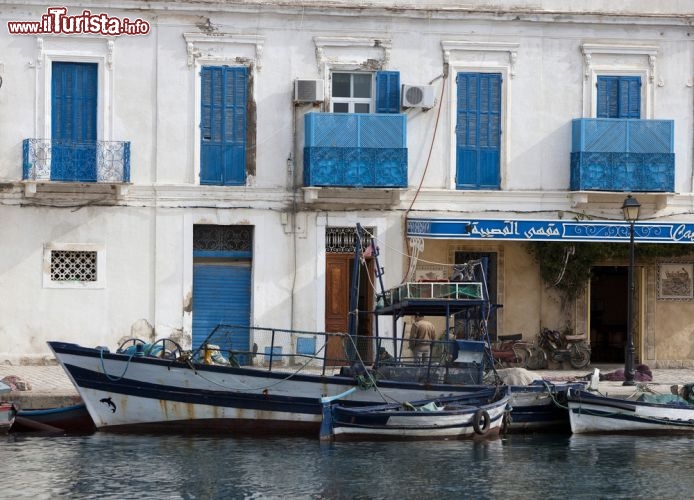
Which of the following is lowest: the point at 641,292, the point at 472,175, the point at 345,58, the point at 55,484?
the point at 55,484

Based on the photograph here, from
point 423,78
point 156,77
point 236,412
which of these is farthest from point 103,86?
point 236,412

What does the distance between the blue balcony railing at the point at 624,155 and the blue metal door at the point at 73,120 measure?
9.38m

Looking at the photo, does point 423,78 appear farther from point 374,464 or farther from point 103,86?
point 374,464

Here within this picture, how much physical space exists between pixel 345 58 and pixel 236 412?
9122 millimetres

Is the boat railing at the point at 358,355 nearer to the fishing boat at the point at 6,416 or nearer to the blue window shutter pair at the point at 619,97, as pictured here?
the fishing boat at the point at 6,416

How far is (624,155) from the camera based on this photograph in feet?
102

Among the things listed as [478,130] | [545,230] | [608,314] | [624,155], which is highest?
[478,130]

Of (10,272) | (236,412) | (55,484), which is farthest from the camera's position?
(10,272)

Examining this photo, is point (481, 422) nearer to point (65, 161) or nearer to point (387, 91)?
point (387, 91)

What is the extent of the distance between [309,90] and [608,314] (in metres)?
9.46

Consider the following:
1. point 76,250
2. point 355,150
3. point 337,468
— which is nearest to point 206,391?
point 337,468

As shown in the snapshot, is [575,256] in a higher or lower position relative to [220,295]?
higher

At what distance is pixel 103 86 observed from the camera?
30.6 metres

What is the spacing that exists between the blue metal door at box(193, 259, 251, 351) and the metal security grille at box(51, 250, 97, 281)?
1.99 m
